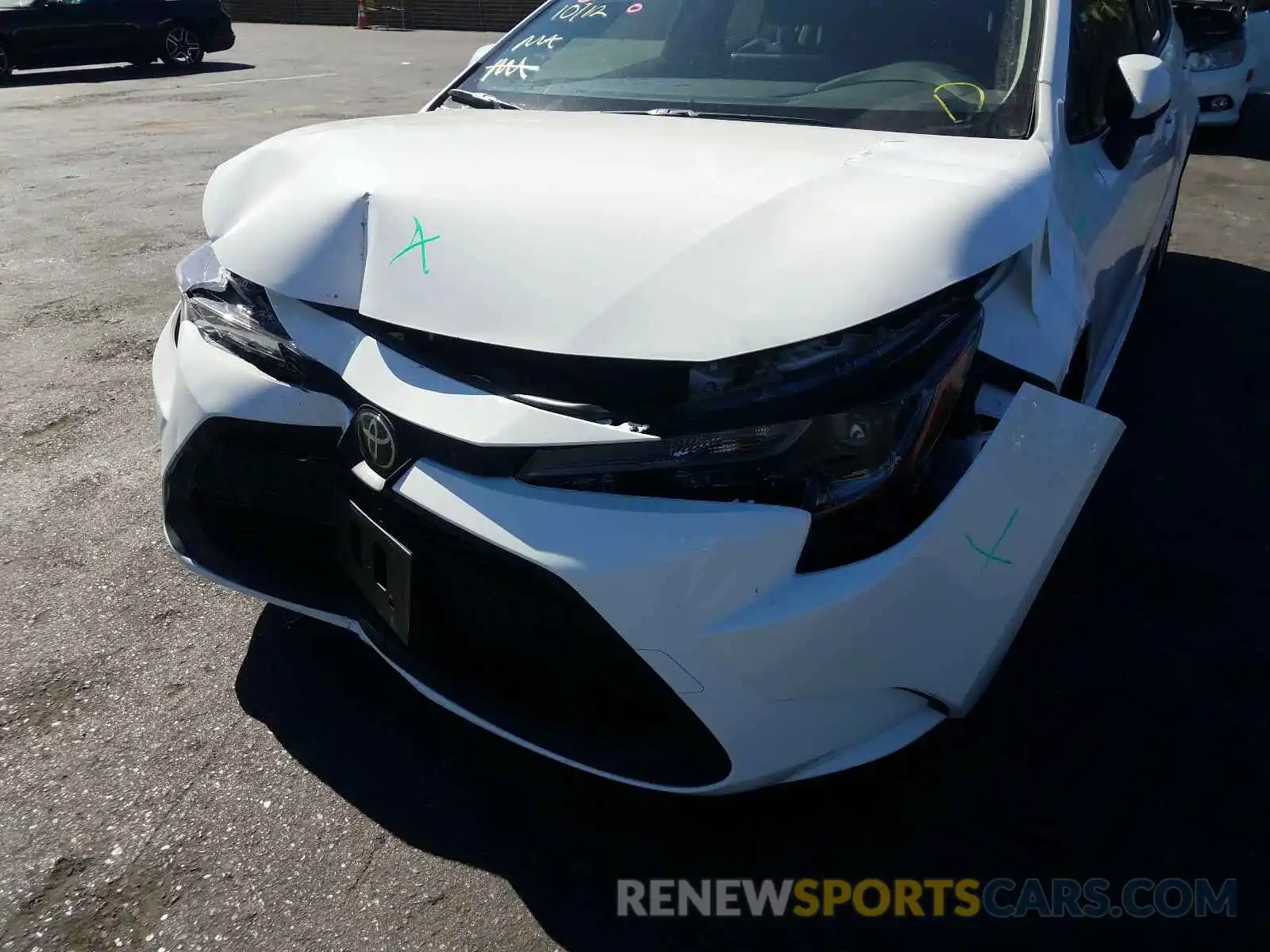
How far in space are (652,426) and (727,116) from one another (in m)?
1.28

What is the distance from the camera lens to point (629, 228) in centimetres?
184

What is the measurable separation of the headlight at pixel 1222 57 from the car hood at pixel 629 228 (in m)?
7.63

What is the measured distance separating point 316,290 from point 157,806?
1017 millimetres

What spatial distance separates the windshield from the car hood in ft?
0.83

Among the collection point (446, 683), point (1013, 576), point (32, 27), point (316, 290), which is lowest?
point (32, 27)

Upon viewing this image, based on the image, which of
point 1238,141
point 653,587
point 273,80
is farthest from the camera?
point 273,80

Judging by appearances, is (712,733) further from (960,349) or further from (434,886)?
(960,349)

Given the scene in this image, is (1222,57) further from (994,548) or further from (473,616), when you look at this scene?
(473,616)

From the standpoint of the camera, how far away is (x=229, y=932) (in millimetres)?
1810

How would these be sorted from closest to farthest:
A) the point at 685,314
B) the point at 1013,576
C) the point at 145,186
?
the point at 685,314 < the point at 1013,576 < the point at 145,186

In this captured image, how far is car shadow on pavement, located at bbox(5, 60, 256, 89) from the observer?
13.7 m

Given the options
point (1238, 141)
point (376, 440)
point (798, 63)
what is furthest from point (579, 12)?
point (1238, 141)

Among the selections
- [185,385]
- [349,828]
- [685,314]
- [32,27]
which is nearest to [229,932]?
[349,828]

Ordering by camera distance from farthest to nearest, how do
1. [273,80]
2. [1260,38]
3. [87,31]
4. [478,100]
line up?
[87,31], [273,80], [1260,38], [478,100]
